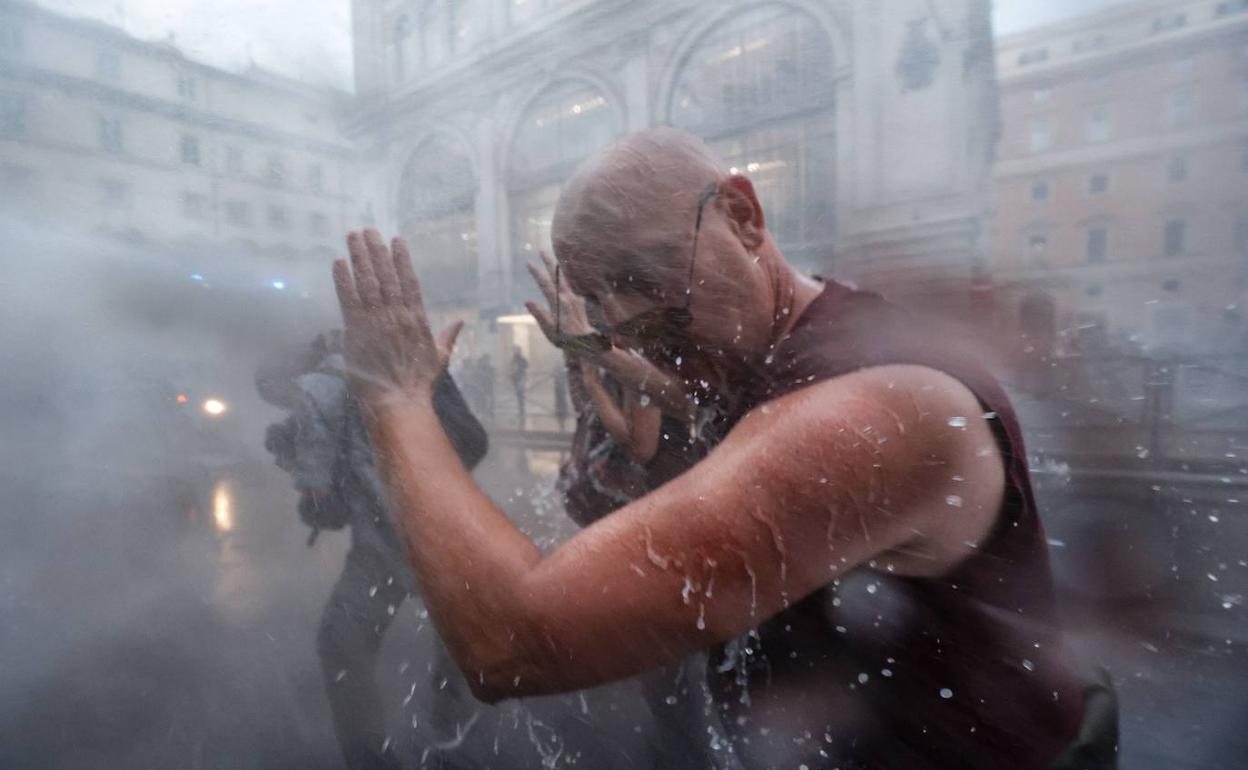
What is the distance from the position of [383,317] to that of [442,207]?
1.67ft

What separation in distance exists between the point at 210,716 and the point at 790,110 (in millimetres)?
1885

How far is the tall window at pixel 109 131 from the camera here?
3.55 feet

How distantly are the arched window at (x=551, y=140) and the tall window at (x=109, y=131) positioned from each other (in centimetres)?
72

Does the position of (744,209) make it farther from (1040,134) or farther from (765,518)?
(1040,134)

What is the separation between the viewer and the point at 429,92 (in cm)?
124

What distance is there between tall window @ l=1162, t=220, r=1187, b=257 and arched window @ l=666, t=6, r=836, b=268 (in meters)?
0.68

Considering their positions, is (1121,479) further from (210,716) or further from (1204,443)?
(210,716)

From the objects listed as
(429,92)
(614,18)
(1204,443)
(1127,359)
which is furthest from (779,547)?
(1204,443)

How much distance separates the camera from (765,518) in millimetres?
650

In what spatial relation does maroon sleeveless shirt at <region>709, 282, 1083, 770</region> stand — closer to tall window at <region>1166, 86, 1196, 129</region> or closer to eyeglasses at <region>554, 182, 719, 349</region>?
eyeglasses at <region>554, 182, 719, 349</region>

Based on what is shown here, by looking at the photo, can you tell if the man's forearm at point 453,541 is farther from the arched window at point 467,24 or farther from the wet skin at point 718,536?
the arched window at point 467,24

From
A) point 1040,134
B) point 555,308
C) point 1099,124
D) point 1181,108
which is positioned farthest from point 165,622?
point 1181,108

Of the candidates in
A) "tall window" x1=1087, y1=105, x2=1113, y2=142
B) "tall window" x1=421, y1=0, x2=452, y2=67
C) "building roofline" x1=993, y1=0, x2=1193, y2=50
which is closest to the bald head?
"tall window" x1=421, y1=0, x2=452, y2=67

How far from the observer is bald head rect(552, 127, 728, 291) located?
812 millimetres
